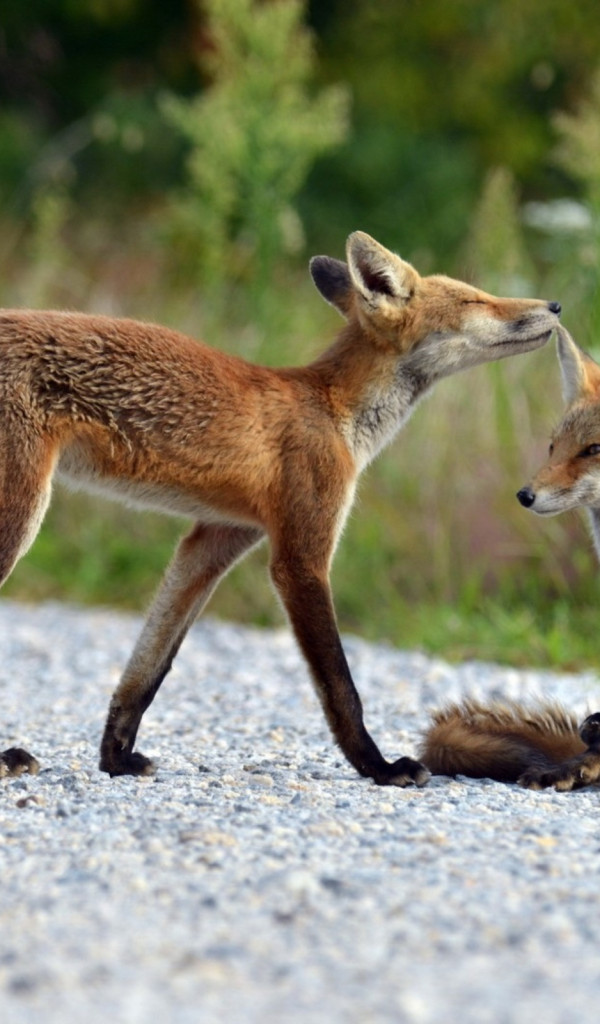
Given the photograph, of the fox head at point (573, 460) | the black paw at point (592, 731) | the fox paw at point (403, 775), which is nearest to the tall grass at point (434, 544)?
the fox head at point (573, 460)

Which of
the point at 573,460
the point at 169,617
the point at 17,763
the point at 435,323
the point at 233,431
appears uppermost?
the point at 435,323

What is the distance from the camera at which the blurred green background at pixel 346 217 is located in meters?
9.57

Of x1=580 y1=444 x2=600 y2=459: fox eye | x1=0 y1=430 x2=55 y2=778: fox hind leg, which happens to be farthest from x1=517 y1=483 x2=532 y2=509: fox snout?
x1=0 y1=430 x2=55 y2=778: fox hind leg

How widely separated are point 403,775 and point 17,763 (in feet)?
4.46

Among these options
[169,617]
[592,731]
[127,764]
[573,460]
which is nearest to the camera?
[592,731]

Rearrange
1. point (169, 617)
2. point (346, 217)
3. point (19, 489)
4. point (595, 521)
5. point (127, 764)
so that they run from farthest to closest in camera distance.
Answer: point (346, 217) < point (595, 521) < point (169, 617) < point (127, 764) < point (19, 489)

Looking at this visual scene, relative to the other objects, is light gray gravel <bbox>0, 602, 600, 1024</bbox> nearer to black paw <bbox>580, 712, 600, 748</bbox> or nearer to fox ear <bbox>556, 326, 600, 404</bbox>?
black paw <bbox>580, 712, 600, 748</bbox>

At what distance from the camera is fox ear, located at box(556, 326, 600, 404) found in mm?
6352

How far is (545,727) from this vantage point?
559 centimetres

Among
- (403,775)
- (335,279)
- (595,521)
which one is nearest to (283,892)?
(403,775)

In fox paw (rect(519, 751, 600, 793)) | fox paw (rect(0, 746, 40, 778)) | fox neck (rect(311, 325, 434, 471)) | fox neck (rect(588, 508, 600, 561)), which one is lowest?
fox paw (rect(0, 746, 40, 778))

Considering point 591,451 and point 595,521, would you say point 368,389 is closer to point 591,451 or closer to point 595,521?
point 591,451

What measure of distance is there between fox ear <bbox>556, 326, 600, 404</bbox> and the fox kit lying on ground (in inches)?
4.0

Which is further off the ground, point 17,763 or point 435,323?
point 435,323
